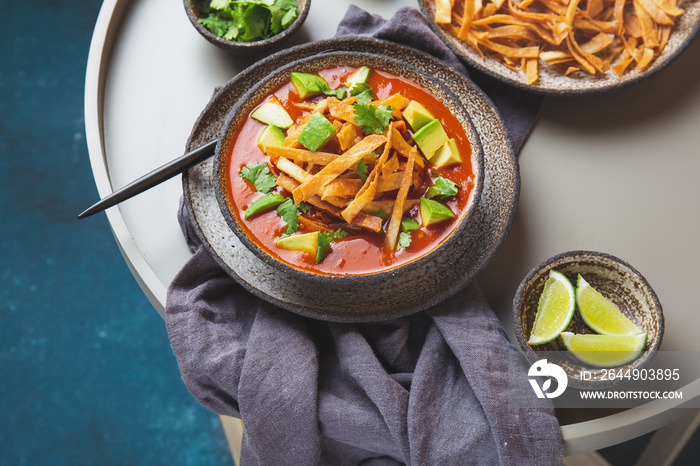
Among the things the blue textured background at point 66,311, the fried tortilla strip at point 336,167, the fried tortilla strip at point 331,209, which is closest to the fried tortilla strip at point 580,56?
the fried tortilla strip at point 336,167

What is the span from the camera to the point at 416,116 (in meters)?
1.42

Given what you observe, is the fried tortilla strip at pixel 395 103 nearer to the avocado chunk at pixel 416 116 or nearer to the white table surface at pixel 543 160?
the avocado chunk at pixel 416 116

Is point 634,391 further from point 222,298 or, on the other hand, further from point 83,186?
point 83,186

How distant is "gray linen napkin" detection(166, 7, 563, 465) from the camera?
4.53 ft

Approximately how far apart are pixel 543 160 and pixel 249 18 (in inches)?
33.3

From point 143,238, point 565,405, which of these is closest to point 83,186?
point 143,238

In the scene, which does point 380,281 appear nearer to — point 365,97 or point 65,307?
point 365,97

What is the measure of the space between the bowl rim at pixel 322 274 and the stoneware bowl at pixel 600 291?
8.6 inches

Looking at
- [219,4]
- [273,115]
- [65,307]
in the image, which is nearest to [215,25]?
[219,4]

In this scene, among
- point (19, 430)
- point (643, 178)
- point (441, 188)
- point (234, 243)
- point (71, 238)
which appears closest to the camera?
point (441, 188)

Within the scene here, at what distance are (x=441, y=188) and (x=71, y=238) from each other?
6.55 feet

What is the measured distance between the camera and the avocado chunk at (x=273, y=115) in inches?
57.1

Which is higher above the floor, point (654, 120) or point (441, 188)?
point (654, 120)

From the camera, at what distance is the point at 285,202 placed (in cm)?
139
